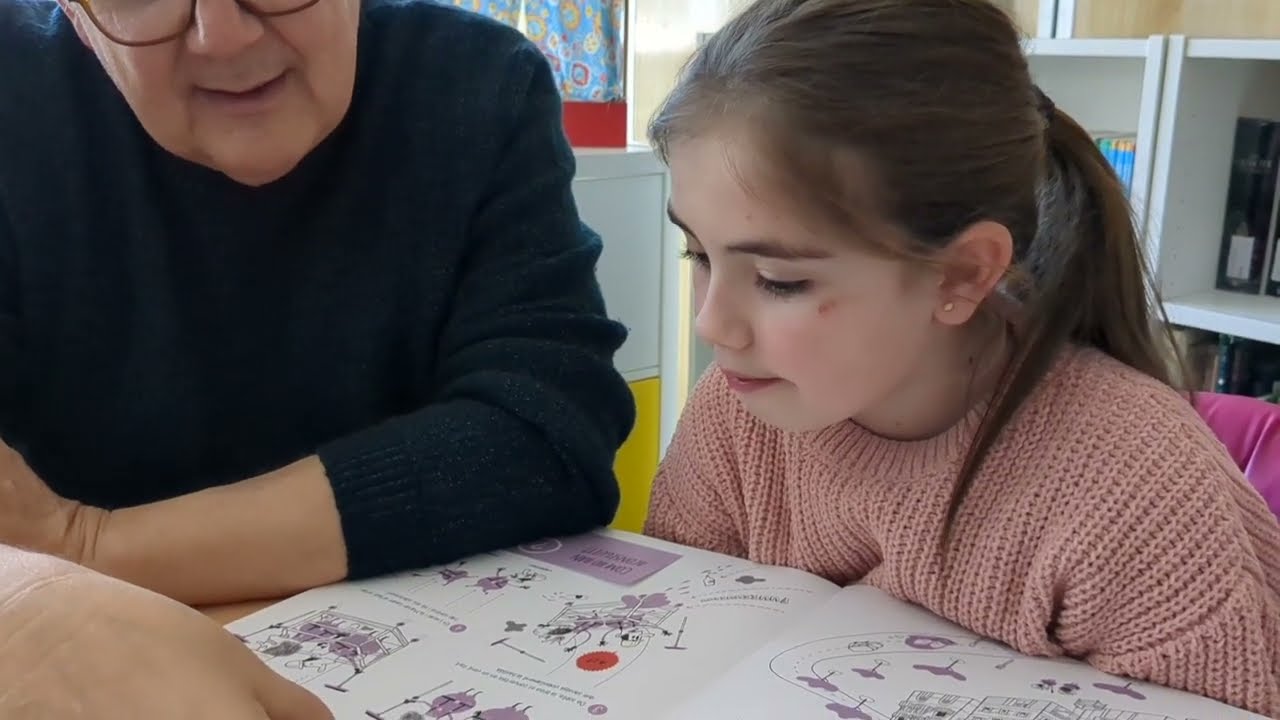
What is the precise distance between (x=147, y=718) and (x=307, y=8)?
50 cm

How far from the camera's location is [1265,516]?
0.74 metres

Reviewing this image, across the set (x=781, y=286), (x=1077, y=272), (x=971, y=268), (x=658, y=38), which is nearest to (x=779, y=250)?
(x=781, y=286)

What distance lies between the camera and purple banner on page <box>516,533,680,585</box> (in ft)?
2.49

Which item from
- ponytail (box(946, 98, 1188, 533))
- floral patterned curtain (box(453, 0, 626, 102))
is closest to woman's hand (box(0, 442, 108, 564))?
ponytail (box(946, 98, 1188, 533))

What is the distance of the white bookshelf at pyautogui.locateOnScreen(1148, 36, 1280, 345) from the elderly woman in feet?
3.67

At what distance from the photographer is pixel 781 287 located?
699 mm

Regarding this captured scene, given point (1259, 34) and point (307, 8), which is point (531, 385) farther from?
point (1259, 34)

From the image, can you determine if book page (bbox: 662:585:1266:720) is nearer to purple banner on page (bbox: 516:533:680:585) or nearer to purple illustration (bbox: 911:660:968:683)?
purple illustration (bbox: 911:660:968:683)

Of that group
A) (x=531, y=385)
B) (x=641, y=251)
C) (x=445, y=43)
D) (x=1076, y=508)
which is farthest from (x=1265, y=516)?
(x=641, y=251)

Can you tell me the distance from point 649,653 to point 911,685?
0.49 feet

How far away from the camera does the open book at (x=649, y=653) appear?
595 millimetres

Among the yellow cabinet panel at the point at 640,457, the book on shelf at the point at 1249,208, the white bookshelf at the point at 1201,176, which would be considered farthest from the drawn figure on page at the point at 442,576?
the book on shelf at the point at 1249,208

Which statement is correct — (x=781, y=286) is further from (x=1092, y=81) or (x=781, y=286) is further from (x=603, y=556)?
(x=1092, y=81)

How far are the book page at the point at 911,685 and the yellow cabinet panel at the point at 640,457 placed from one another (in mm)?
1058
